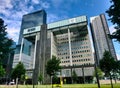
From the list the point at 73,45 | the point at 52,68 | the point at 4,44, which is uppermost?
the point at 73,45

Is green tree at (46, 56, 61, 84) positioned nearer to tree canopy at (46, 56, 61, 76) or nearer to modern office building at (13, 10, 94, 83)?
tree canopy at (46, 56, 61, 76)

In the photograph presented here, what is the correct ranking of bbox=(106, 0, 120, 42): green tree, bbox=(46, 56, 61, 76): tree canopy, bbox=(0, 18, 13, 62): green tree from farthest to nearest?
1. bbox=(46, 56, 61, 76): tree canopy
2. bbox=(0, 18, 13, 62): green tree
3. bbox=(106, 0, 120, 42): green tree

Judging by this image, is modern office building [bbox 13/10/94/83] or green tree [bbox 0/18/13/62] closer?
green tree [bbox 0/18/13/62]

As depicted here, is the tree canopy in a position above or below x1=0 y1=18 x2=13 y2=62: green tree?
below

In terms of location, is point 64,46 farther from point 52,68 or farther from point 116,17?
point 116,17

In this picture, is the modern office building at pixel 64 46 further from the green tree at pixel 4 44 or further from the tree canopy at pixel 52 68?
the green tree at pixel 4 44

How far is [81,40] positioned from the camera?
11825 centimetres

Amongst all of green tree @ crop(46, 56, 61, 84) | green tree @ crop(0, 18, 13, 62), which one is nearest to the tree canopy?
green tree @ crop(46, 56, 61, 84)

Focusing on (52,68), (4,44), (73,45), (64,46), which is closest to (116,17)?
(4,44)

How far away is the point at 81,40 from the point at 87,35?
22.7ft

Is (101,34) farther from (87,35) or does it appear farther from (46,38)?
(46,38)

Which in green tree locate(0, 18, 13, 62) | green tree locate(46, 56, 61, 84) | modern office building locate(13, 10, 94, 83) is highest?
modern office building locate(13, 10, 94, 83)

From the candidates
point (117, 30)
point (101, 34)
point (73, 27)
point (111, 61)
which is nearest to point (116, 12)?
point (117, 30)

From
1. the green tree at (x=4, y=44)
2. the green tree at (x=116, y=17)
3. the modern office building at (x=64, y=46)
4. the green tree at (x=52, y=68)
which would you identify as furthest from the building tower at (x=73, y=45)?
the green tree at (x=116, y=17)
